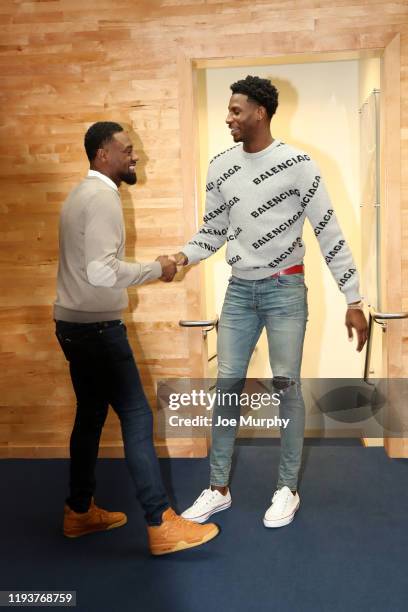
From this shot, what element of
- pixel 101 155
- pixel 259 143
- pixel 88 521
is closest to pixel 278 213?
pixel 259 143

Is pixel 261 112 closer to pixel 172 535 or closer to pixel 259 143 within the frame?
pixel 259 143

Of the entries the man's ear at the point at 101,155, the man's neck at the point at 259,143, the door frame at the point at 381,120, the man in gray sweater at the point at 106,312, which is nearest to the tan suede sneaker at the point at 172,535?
the man in gray sweater at the point at 106,312

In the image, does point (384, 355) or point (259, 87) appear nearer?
point (259, 87)

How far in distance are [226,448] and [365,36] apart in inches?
81.9

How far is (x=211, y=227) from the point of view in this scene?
3094 millimetres

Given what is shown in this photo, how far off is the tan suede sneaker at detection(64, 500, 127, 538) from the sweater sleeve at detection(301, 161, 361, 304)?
1354 millimetres

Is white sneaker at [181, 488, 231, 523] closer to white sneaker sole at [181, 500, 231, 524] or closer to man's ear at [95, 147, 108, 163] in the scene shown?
white sneaker sole at [181, 500, 231, 524]

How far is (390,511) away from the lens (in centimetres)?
300

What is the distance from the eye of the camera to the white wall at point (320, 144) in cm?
526

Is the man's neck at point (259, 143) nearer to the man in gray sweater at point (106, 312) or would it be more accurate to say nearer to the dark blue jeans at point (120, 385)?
the man in gray sweater at point (106, 312)

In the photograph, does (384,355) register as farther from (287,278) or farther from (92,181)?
(92,181)

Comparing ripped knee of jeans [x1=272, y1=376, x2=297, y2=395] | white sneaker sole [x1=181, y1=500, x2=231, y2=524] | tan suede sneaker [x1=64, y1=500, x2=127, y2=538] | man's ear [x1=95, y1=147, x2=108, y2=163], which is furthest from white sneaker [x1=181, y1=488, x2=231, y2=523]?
man's ear [x1=95, y1=147, x2=108, y2=163]

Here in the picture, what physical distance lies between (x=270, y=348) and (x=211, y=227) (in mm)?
610

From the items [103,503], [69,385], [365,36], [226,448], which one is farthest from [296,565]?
[365,36]
